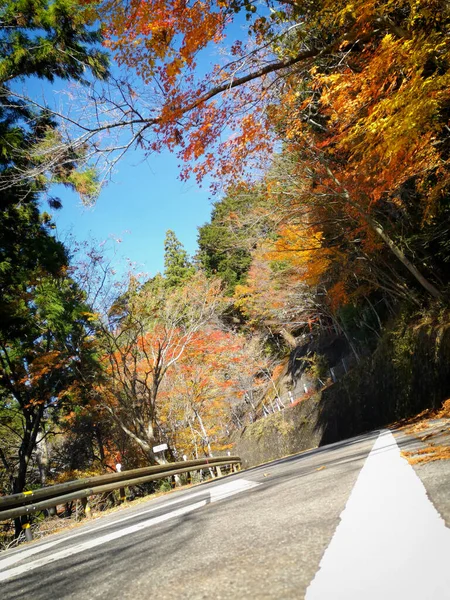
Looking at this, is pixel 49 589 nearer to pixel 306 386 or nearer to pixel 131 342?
pixel 131 342

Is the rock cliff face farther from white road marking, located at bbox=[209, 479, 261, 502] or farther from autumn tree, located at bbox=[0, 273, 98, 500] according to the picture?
autumn tree, located at bbox=[0, 273, 98, 500]

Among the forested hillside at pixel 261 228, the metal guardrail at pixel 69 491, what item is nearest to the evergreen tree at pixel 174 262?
the forested hillside at pixel 261 228

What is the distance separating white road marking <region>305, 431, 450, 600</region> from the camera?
3.28 feet

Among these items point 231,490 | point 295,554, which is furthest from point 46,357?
point 295,554

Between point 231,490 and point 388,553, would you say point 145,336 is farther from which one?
point 388,553

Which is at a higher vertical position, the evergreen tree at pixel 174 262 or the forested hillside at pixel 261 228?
the evergreen tree at pixel 174 262

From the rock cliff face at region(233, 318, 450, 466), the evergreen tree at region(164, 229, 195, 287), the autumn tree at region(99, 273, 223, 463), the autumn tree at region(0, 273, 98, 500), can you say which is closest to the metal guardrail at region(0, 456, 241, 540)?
the autumn tree at region(99, 273, 223, 463)

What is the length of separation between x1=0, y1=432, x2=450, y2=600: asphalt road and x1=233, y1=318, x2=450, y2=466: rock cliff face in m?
7.49

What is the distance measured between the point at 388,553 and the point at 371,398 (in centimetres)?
1398

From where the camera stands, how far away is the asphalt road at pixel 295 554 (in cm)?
111

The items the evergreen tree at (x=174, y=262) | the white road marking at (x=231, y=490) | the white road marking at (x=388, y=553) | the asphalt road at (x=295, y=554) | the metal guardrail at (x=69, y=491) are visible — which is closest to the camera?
the white road marking at (x=388, y=553)

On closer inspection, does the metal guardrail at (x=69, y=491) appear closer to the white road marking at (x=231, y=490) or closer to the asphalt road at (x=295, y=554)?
the white road marking at (x=231, y=490)

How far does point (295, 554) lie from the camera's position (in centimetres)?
145

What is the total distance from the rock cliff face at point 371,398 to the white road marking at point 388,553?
25.6 ft
